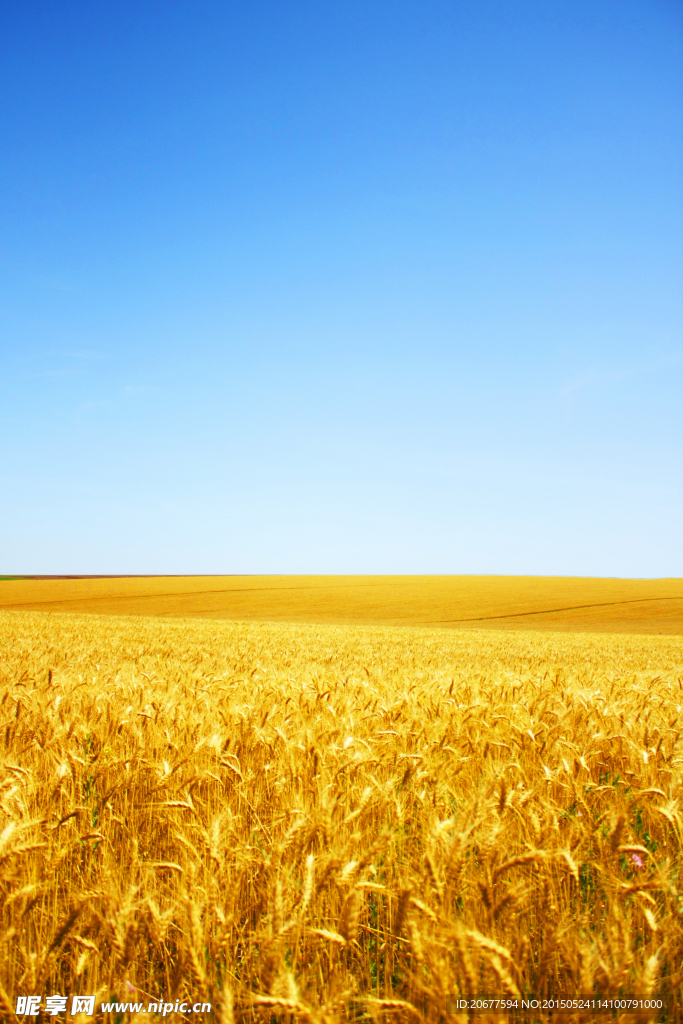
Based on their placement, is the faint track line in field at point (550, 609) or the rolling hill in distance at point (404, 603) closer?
the rolling hill in distance at point (404, 603)

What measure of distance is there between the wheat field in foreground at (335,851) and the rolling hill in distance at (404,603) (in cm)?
2542

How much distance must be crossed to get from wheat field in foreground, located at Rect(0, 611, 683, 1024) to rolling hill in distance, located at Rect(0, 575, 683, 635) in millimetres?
25415

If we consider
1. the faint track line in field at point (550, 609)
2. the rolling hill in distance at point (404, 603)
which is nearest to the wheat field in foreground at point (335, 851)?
the rolling hill in distance at point (404, 603)

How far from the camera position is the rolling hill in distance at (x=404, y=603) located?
32781 mm

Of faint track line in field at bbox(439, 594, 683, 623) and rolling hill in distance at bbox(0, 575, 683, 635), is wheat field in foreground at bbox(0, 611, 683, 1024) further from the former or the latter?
faint track line in field at bbox(439, 594, 683, 623)

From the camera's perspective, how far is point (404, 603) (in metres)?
40.8

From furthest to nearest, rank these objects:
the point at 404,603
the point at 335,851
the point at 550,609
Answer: the point at 404,603, the point at 550,609, the point at 335,851

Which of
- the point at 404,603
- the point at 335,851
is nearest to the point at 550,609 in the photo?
the point at 404,603

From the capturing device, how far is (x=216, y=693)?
484cm

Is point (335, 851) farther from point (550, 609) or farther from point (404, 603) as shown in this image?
point (550, 609)

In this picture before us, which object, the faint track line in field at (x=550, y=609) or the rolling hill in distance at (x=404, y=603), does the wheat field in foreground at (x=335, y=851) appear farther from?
the faint track line in field at (x=550, y=609)

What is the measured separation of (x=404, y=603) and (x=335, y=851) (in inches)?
1562

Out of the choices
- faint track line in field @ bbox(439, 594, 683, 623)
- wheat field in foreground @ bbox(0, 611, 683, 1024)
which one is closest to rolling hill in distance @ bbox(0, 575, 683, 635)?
faint track line in field @ bbox(439, 594, 683, 623)

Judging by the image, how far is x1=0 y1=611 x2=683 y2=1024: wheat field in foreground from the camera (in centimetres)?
141
